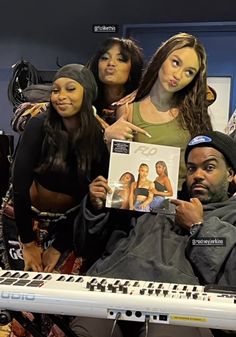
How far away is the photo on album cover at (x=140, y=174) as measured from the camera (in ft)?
5.97

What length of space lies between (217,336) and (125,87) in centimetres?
95

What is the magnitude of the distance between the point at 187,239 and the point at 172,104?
19.5 inches

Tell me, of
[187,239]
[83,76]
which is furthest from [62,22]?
[187,239]

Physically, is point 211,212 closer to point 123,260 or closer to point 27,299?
Result: point 123,260

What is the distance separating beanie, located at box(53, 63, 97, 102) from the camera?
6.24 feet

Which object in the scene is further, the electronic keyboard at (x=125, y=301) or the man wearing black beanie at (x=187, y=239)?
the man wearing black beanie at (x=187, y=239)

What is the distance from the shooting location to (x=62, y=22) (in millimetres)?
4641

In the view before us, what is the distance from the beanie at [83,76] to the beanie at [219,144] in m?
0.38

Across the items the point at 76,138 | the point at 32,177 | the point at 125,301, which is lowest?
the point at 125,301

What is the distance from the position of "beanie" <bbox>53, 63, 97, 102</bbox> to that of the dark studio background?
102 inches

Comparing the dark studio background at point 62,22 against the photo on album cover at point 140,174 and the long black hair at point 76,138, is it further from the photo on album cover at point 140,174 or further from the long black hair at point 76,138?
Answer: the photo on album cover at point 140,174

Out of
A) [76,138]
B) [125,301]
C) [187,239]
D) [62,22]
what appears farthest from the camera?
[62,22]

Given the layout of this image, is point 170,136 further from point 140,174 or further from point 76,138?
point 76,138

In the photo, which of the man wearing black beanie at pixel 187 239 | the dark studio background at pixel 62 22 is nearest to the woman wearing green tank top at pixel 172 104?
the man wearing black beanie at pixel 187 239
